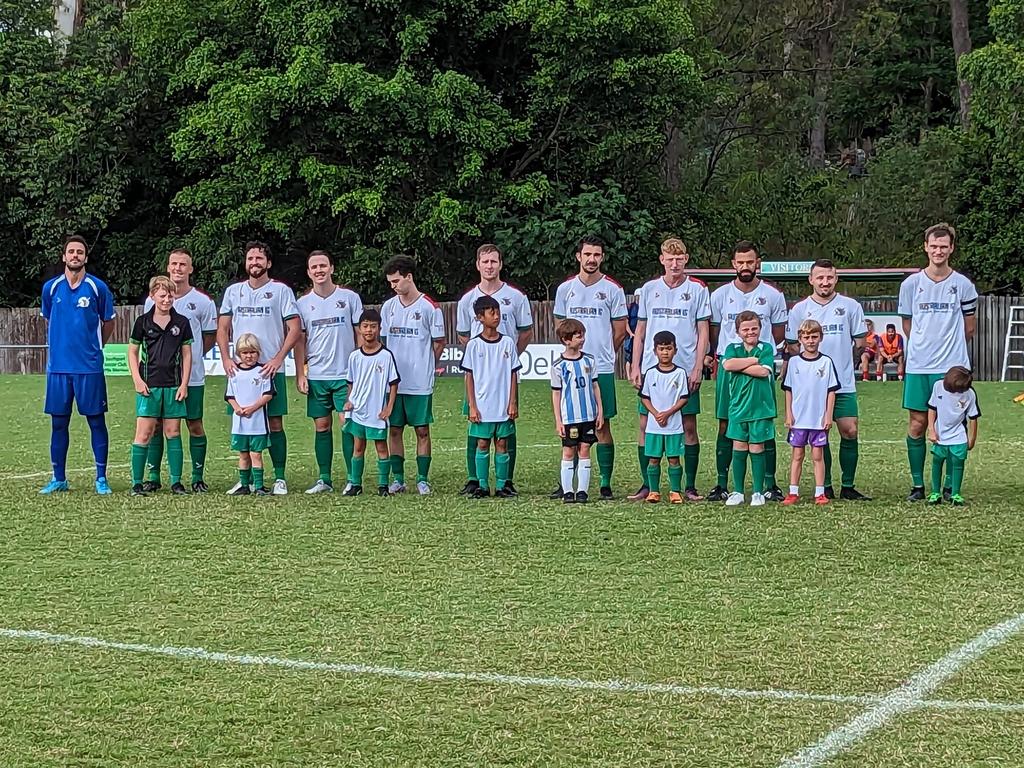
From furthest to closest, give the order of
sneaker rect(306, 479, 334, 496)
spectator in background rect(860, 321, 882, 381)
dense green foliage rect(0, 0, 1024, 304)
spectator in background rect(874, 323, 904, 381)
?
dense green foliage rect(0, 0, 1024, 304)
spectator in background rect(860, 321, 882, 381)
spectator in background rect(874, 323, 904, 381)
sneaker rect(306, 479, 334, 496)

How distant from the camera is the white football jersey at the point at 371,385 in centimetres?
1048

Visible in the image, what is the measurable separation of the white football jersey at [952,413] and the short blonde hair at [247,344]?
5.05 metres

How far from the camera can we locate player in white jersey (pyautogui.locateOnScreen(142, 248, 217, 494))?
1075cm

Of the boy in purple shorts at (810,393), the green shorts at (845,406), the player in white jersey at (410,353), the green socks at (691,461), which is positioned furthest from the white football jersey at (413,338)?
the green shorts at (845,406)

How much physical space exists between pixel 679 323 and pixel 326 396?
2.81m

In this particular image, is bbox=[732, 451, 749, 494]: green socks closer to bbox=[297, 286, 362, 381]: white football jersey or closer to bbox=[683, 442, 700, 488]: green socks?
bbox=[683, 442, 700, 488]: green socks

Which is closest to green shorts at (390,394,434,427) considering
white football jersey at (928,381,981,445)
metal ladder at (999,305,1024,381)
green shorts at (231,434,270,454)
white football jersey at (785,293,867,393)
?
green shorts at (231,434,270,454)

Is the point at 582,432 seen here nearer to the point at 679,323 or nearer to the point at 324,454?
the point at 679,323

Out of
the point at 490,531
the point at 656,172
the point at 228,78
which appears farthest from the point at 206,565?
the point at 656,172

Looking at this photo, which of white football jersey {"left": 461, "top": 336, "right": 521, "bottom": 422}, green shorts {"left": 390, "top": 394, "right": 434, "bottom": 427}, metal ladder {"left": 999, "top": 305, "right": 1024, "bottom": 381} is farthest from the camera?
metal ladder {"left": 999, "top": 305, "right": 1024, "bottom": 381}

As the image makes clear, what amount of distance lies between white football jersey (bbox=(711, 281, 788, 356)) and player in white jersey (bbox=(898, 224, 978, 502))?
2.90ft

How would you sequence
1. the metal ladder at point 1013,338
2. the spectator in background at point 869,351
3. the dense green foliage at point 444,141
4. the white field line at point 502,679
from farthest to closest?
the metal ladder at point 1013,338 → the dense green foliage at point 444,141 → the spectator in background at point 869,351 → the white field line at point 502,679

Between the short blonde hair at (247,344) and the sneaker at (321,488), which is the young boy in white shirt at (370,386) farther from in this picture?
the short blonde hair at (247,344)

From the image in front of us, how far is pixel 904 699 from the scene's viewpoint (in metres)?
5.14
